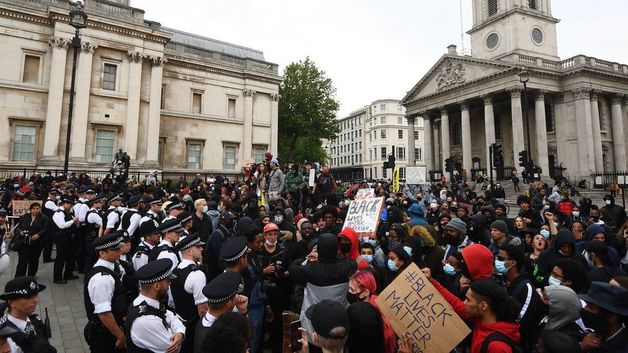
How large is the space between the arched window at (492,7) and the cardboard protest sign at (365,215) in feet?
156

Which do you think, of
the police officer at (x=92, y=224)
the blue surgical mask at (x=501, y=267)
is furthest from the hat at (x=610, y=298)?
the police officer at (x=92, y=224)

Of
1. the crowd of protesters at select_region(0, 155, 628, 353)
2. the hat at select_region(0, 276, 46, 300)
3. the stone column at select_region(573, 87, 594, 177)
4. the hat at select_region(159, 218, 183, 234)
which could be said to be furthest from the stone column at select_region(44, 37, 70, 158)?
the stone column at select_region(573, 87, 594, 177)

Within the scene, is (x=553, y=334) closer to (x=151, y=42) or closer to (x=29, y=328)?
(x=29, y=328)

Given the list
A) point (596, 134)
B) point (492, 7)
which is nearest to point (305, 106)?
point (492, 7)

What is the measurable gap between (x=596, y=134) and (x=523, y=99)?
7.38 metres

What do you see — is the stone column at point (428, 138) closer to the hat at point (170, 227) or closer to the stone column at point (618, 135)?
the stone column at point (618, 135)

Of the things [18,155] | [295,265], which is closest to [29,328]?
[295,265]

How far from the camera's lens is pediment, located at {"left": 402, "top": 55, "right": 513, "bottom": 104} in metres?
35.8

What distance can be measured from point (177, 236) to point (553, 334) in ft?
15.0

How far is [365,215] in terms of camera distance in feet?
22.9

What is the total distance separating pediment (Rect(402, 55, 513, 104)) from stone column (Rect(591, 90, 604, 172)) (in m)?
9.83

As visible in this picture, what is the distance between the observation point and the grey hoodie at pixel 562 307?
9.55 feet

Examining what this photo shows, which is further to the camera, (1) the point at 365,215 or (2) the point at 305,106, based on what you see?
(2) the point at 305,106

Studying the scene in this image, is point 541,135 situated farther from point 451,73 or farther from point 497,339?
point 497,339
